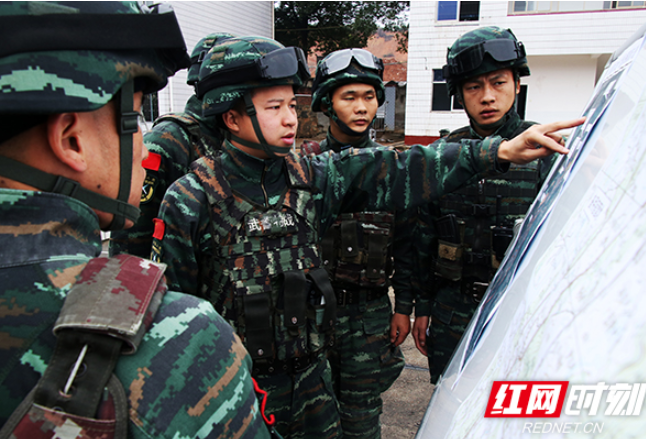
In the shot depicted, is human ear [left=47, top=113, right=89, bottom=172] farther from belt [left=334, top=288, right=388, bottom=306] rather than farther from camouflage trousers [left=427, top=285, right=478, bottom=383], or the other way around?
camouflage trousers [left=427, top=285, right=478, bottom=383]

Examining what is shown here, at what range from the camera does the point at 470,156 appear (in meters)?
1.78

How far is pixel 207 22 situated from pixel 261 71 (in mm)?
10319

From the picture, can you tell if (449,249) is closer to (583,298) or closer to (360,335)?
(360,335)

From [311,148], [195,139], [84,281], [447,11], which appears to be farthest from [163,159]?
[447,11]

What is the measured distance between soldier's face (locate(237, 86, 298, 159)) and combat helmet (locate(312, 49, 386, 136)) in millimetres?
1112

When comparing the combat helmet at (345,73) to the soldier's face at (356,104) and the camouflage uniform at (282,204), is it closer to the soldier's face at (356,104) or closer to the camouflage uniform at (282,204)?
the soldier's face at (356,104)

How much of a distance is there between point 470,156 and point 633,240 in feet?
3.47

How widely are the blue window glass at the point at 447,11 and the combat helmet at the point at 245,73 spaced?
15.2 metres

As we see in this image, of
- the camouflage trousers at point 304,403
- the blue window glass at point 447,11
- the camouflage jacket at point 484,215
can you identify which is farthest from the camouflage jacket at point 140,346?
the blue window glass at point 447,11

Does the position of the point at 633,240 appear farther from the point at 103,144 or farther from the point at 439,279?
the point at 439,279

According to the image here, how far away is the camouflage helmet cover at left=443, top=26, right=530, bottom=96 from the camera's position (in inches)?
104

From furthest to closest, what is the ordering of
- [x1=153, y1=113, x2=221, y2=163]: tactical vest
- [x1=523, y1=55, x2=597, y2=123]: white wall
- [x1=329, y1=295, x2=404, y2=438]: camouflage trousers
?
[x1=523, y1=55, x2=597, y2=123]: white wall → [x1=153, y1=113, x2=221, y2=163]: tactical vest → [x1=329, y1=295, x2=404, y2=438]: camouflage trousers

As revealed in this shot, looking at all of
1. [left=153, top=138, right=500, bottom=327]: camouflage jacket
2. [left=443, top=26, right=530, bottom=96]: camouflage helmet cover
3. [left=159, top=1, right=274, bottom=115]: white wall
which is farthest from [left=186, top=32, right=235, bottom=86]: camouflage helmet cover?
[left=159, top=1, right=274, bottom=115]: white wall

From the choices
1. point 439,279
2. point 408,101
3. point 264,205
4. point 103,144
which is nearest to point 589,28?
point 408,101
